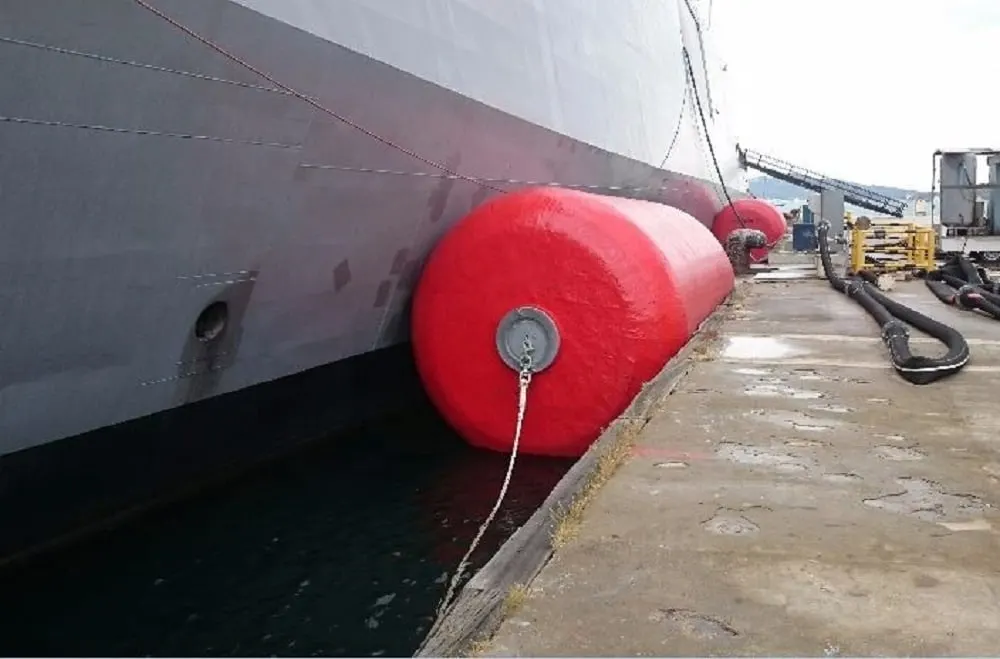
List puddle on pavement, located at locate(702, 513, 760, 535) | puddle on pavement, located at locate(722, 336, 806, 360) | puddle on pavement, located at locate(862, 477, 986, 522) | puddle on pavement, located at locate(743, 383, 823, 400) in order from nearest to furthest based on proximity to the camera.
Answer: puddle on pavement, located at locate(702, 513, 760, 535)
puddle on pavement, located at locate(862, 477, 986, 522)
puddle on pavement, located at locate(743, 383, 823, 400)
puddle on pavement, located at locate(722, 336, 806, 360)

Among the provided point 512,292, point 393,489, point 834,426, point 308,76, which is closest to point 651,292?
point 512,292

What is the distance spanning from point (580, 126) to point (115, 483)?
691cm

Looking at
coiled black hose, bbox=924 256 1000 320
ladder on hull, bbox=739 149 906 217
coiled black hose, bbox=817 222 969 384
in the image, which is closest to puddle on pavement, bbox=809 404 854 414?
coiled black hose, bbox=817 222 969 384

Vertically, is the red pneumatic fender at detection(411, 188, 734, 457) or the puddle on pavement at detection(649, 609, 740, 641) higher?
the red pneumatic fender at detection(411, 188, 734, 457)

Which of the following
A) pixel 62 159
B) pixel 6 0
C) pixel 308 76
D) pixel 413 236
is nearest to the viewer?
pixel 6 0

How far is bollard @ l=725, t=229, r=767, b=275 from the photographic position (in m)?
19.6

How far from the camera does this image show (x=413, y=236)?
7770mm

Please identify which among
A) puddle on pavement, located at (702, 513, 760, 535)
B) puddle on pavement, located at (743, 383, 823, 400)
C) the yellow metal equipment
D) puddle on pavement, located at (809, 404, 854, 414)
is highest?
the yellow metal equipment

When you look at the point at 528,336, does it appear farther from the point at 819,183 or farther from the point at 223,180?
the point at 819,183

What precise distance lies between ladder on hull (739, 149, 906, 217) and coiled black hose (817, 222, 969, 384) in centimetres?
2252

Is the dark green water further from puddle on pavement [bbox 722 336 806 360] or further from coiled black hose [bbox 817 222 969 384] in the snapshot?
coiled black hose [bbox 817 222 969 384]

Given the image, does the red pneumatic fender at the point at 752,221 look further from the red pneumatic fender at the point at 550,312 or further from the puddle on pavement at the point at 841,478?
the puddle on pavement at the point at 841,478

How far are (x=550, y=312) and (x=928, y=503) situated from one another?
3.51m

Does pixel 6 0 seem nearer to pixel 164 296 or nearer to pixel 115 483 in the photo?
pixel 164 296
